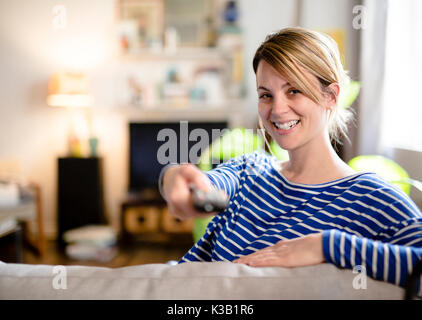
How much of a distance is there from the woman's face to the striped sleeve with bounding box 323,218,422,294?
0.35 meters

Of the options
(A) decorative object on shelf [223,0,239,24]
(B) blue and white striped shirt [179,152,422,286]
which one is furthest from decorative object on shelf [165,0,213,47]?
(B) blue and white striped shirt [179,152,422,286]

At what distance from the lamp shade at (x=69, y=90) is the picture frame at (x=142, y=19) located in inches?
25.7

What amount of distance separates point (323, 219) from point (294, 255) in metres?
0.25

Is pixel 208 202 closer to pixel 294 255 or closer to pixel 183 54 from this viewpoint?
pixel 294 255

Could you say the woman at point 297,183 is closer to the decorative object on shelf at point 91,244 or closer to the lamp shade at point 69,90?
the decorative object on shelf at point 91,244

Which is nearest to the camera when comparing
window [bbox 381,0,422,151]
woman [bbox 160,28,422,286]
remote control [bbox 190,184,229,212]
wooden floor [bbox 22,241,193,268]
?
remote control [bbox 190,184,229,212]

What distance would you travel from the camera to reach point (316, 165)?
95 centimetres

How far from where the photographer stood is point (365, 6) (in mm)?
2990

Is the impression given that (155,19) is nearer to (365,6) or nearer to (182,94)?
(182,94)

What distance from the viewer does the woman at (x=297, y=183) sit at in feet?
2.48

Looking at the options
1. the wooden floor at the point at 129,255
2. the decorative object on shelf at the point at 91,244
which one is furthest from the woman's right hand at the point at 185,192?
the decorative object on shelf at the point at 91,244

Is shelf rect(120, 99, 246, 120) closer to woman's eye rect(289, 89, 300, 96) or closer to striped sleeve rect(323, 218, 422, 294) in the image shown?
woman's eye rect(289, 89, 300, 96)

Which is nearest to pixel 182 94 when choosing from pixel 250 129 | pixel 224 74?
pixel 224 74

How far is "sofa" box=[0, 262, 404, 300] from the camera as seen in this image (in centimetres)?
54
